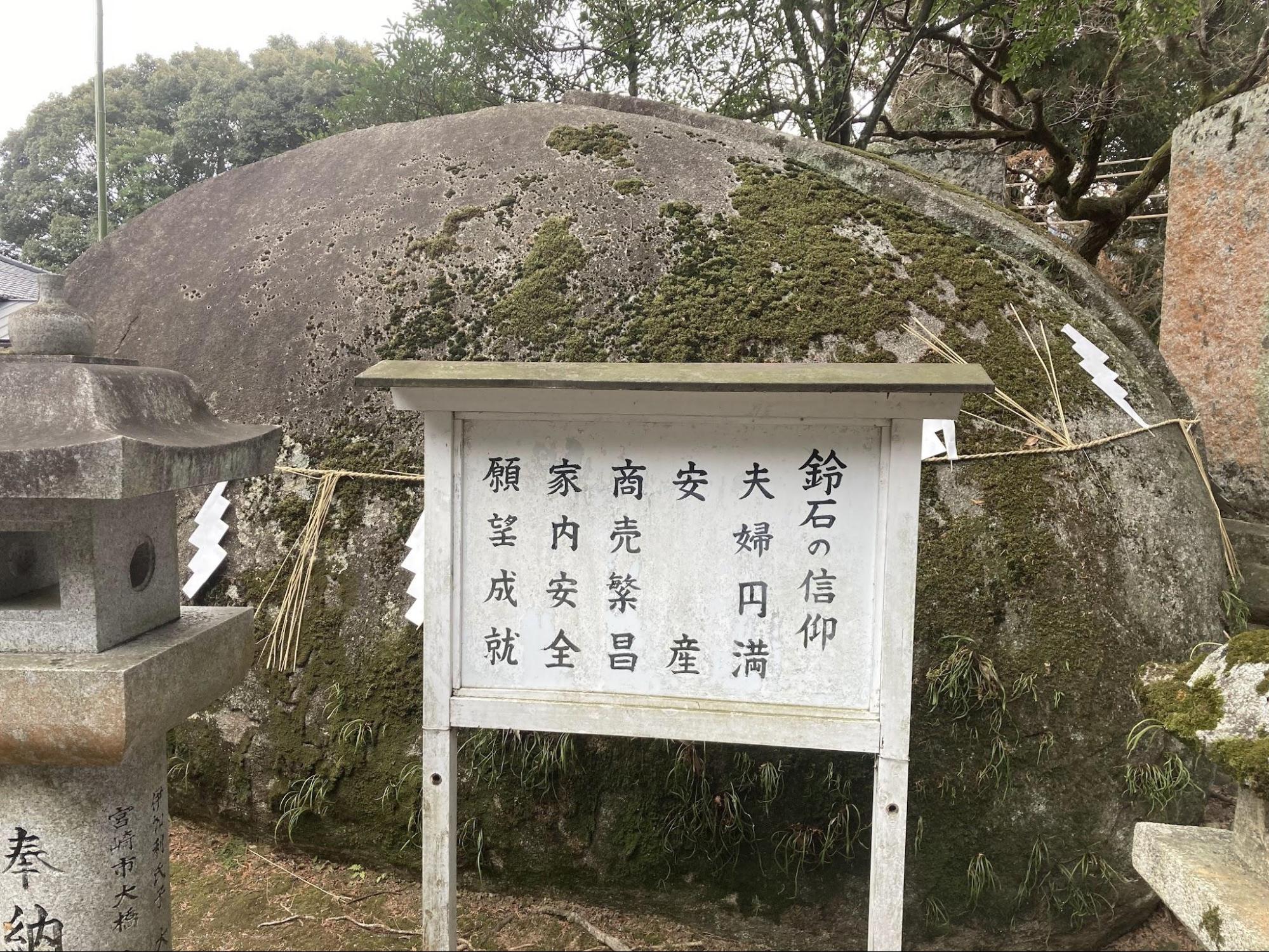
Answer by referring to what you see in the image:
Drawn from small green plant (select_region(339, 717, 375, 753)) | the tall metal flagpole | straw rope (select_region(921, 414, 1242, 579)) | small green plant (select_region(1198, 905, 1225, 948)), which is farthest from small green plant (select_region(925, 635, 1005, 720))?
the tall metal flagpole

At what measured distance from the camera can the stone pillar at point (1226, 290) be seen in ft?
15.6

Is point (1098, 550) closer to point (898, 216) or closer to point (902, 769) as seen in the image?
point (902, 769)

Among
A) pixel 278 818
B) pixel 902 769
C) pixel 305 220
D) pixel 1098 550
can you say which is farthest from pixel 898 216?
pixel 278 818

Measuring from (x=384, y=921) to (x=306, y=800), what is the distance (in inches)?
24.0

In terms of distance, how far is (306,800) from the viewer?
3.17 metres

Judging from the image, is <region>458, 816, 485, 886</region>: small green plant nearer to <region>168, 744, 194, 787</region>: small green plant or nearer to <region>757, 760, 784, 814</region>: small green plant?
<region>757, 760, 784, 814</region>: small green plant

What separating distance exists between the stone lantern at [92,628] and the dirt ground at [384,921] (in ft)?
2.01

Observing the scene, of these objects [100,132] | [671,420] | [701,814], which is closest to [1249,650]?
[671,420]

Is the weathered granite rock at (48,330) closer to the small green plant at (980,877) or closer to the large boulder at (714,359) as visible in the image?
the large boulder at (714,359)

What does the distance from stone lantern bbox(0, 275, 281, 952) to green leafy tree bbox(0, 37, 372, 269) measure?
2127 cm

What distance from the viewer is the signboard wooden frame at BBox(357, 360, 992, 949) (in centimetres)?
196

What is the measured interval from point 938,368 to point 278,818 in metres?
3.26

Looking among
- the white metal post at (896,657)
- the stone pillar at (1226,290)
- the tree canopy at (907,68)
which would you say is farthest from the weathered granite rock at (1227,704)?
the tree canopy at (907,68)

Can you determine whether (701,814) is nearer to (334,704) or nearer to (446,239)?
(334,704)
